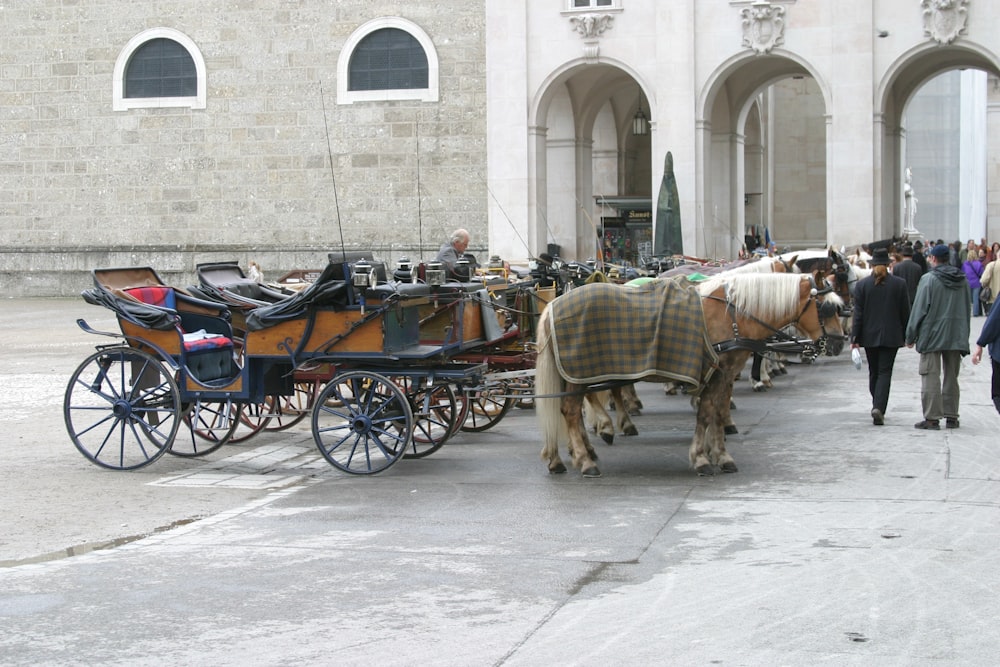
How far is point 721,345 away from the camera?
35.0 ft

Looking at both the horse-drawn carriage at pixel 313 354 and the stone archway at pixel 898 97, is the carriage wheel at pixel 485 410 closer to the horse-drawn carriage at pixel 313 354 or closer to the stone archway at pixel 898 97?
the horse-drawn carriage at pixel 313 354

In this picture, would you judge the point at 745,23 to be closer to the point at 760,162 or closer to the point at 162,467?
the point at 760,162

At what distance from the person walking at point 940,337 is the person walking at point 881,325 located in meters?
0.28

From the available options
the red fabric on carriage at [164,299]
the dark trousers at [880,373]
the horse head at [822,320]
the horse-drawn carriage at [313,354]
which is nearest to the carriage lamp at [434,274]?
the horse-drawn carriage at [313,354]

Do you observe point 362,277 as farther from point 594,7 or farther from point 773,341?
point 594,7

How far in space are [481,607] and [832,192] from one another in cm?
2165

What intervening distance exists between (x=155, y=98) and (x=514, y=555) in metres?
28.3

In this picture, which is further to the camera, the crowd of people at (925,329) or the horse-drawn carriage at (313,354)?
the crowd of people at (925,329)

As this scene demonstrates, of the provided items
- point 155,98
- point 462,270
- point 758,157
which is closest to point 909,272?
point 462,270

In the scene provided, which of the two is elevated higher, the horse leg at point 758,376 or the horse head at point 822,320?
the horse head at point 822,320

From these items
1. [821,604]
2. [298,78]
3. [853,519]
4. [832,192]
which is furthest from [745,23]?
[821,604]

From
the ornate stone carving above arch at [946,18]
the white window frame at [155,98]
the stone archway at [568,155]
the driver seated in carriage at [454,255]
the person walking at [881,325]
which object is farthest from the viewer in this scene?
the white window frame at [155,98]

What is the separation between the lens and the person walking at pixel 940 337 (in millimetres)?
12422

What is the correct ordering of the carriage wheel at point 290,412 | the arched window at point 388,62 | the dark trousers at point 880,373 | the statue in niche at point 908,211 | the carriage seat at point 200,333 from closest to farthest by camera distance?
the carriage seat at point 200,333
the carriage wheel at point 290,412
the dark trousers at point 880,373
the arched window at point 388,62
the statue in niche at point 908,211
